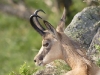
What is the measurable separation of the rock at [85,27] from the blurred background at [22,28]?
415 inches

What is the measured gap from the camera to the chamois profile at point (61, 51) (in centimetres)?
1214

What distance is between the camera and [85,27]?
1426 cm

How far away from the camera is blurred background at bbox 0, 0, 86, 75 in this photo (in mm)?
27127

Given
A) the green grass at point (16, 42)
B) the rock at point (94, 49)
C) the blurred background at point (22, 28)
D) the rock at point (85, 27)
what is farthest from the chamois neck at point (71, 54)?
the green grass at point (16, 42)

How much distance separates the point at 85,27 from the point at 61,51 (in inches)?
58.3

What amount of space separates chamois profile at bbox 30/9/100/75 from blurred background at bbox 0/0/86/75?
39.6 feet

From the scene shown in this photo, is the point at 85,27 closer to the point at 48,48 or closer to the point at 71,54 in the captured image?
the point at 48,48

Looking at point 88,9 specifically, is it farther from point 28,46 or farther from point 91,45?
point 28,46

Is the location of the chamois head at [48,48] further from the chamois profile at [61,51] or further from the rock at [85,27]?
the rock at [85,27]

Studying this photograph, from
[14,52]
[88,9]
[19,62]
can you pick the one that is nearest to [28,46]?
[14,52]

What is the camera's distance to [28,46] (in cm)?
3102

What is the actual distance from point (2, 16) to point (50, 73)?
80.3 feet

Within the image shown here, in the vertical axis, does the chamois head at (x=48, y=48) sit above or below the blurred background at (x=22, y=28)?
below

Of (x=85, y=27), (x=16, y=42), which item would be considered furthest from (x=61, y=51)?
(x=16, y=42)
